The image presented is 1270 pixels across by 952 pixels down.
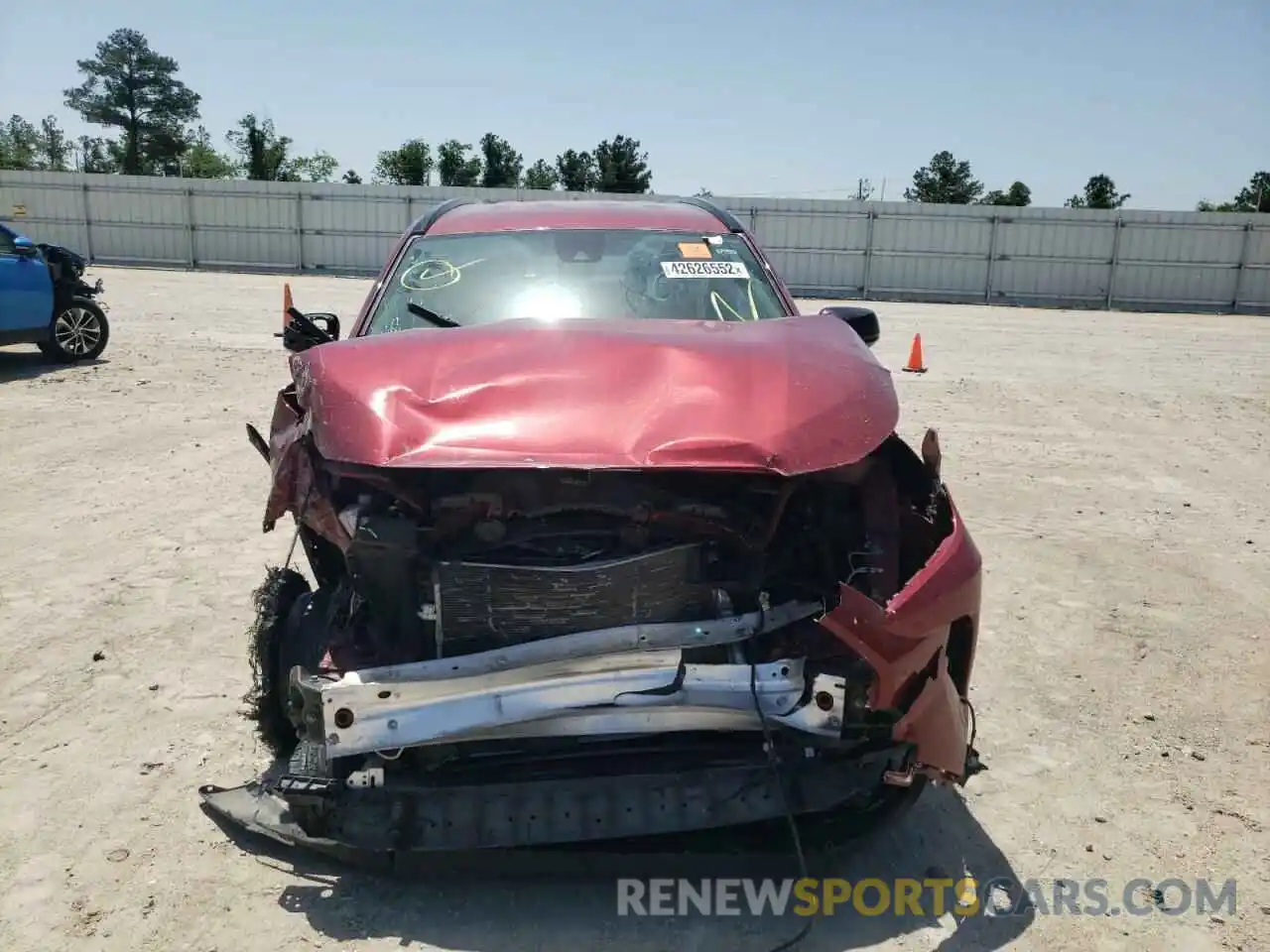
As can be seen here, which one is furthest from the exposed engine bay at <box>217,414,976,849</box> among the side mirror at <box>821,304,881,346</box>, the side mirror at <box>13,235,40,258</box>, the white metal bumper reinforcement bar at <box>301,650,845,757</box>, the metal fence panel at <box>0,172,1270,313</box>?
the metal fence panel at <box>0,172,1270,313</box>

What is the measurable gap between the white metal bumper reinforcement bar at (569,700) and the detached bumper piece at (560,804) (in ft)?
0.52

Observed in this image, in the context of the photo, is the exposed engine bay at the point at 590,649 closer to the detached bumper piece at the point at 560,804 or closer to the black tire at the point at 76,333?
the detached bumper piece at the point at 560,804

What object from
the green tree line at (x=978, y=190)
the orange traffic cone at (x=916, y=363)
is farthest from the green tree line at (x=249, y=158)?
the orange traffic cone at (x=916, y=363)

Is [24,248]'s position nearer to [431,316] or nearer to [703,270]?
[431,316]

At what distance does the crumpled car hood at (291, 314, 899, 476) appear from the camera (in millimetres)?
2539

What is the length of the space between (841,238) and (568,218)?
23.8m

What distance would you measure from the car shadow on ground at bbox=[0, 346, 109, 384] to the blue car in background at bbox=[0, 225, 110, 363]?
A: 0.46 ft

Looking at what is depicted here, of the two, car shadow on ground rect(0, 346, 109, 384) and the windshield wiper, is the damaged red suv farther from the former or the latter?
car shadow on ground rect(0, 346, 109, 384)

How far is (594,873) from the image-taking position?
2654mm

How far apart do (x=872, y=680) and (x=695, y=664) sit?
1.46 ft

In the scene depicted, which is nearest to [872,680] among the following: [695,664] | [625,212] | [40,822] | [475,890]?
[695,664]

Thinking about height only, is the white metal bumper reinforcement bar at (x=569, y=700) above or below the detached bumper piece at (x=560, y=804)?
above

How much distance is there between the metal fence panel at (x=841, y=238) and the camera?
26.3m

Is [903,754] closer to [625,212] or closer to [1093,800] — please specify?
[1093,800]
